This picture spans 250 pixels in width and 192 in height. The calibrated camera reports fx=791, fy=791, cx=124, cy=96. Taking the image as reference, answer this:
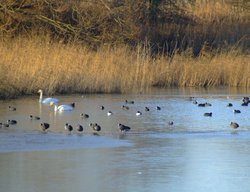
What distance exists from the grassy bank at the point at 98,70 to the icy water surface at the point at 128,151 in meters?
2.43

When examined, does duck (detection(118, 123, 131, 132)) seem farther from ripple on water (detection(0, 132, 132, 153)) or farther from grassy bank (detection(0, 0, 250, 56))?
grassy bank (detection(0, 0, 250, 56))

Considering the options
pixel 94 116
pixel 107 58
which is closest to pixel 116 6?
pixel 107 58

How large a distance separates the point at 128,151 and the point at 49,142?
1431mm

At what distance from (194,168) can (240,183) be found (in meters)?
1.04

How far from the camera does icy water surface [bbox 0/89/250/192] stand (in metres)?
8.58

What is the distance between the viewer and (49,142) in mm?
11648

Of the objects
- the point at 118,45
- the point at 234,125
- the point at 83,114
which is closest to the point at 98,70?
the point at 118,45

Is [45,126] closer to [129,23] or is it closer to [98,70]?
[98,70]

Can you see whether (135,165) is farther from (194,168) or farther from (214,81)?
(214,81)

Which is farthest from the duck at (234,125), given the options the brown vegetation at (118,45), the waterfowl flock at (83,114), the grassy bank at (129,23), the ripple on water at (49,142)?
the grassy bank at (129,23)

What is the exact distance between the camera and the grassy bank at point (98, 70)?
19.8 m

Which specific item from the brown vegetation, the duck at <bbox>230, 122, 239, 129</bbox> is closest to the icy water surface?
the duck at <bbox>230, 122, 239, 129</bbox>

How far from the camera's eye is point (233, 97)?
20.4 m

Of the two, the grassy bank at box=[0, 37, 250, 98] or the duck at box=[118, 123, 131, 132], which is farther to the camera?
the grassy bank at box=[0, 37, 250, 98]
